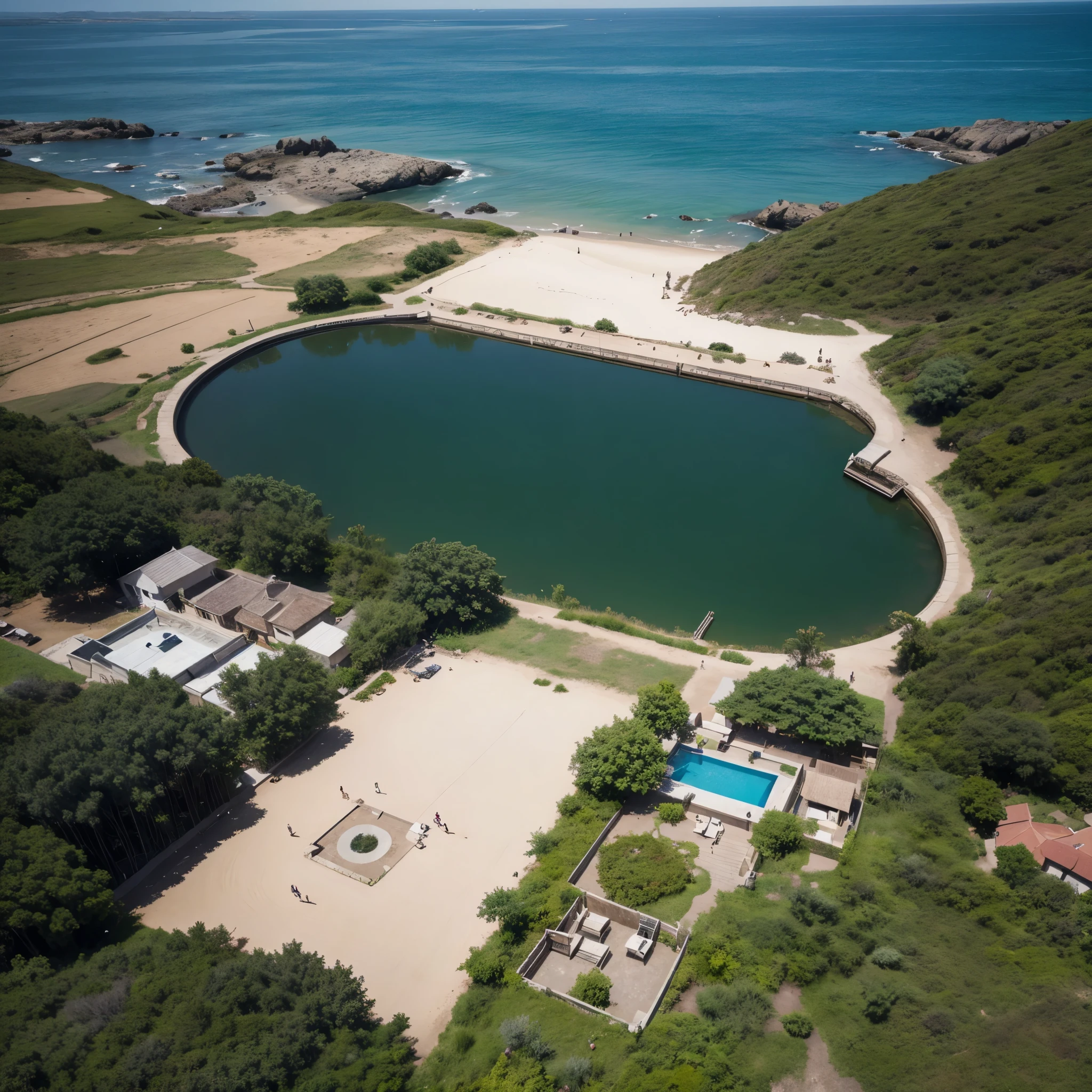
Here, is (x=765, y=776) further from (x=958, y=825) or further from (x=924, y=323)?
(x=924, y=323)

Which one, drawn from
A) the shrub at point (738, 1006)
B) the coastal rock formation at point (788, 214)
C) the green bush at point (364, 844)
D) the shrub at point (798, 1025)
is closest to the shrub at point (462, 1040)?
the shrub at point (738, 1006)

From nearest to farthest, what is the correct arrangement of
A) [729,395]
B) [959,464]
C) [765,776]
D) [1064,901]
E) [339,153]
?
[1064,901] → [765,776] → [959,464] → [729,395] → [339,153]

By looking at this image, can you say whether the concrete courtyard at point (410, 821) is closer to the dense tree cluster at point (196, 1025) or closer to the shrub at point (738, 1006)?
the dense tree cluster at point (196, 1025)

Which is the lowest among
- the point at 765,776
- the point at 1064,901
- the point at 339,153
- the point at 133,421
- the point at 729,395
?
the point at 1064,901

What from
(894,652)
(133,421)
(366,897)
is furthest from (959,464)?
(133,421)

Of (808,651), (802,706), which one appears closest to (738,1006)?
(802,706)

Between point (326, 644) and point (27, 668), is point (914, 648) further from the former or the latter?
point (27, 668)
